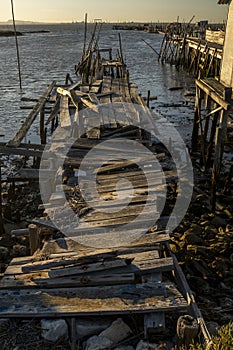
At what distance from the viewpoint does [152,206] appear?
7.10 m

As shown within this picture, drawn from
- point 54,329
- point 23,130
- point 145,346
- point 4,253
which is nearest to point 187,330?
point 145,346

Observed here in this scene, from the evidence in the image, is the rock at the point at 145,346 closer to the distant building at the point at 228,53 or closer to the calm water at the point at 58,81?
the distant building at the point at 228,53

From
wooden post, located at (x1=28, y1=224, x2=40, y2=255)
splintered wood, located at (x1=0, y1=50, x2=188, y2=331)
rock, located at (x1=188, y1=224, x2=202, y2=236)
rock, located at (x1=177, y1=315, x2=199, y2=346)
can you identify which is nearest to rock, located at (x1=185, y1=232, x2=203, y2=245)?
rock, located at (x1=188, y1=224, x2=202, y2=236)

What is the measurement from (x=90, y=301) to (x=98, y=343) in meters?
0.60

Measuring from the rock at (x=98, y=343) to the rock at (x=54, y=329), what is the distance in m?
0.33

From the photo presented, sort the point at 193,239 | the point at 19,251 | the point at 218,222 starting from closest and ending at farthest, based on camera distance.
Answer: the point at 19,251 < the point at 193,239 < the point at 218,222

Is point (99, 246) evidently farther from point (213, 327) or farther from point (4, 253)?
point (4, 253)

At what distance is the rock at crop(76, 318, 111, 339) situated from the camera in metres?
4.68

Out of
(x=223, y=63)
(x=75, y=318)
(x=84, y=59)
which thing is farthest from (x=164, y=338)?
(x=84, y=59)

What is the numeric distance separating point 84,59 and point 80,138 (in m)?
18.5

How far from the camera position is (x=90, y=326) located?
185 inches

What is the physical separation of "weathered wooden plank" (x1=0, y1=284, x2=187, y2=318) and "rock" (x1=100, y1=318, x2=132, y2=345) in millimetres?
149

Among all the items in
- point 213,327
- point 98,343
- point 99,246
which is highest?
point 99,246

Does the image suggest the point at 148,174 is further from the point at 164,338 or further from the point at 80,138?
the point at 164,338
